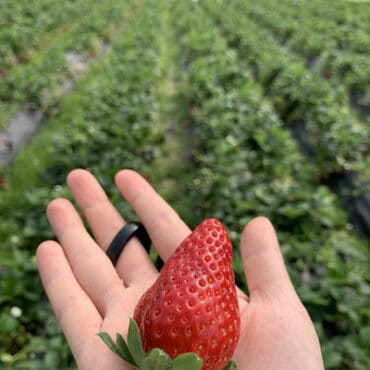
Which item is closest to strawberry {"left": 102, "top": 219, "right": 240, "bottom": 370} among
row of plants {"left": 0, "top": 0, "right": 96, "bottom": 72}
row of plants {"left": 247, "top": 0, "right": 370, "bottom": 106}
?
row of plants {"left": 247, "top": 0, "right": 370, "bottom": 106}

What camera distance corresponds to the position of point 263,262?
5.59 feet

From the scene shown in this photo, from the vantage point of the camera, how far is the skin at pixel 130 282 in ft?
4.82

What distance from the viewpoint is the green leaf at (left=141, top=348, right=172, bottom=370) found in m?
1.07

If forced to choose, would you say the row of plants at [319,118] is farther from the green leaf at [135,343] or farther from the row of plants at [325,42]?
the green leaf at [135,343]

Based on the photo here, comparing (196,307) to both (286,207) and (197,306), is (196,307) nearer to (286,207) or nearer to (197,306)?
(197,306)

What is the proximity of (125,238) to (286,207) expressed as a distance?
1564 millimetres

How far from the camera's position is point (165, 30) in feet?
46.0

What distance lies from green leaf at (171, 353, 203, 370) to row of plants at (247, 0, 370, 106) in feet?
20.6

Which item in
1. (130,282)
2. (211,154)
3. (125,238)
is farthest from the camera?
(211,154)

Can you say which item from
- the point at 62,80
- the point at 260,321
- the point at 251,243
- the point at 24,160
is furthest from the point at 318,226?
the point at 62,80

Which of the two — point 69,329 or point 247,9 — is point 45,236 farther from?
point 247,9

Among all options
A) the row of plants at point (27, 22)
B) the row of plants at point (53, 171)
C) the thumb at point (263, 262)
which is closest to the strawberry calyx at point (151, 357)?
the thumb at point (263, 262)

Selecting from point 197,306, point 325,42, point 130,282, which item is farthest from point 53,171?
point 325,42

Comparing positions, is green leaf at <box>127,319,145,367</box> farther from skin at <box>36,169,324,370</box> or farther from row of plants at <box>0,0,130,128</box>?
row of plants at <box>0,0,130,128</box>
